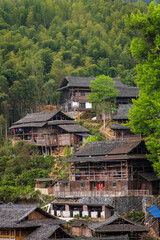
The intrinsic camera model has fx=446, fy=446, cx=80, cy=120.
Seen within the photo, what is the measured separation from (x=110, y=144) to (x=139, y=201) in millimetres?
7254

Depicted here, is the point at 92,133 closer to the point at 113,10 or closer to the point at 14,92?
the point at 14,92

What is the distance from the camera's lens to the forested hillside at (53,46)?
6131cm

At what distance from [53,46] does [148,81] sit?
61.7m

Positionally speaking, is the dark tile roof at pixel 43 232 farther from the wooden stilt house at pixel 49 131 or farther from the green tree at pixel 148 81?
the wooden stilt house at pixel 49 131

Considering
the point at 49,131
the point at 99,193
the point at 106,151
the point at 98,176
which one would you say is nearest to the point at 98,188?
the point at 98,176

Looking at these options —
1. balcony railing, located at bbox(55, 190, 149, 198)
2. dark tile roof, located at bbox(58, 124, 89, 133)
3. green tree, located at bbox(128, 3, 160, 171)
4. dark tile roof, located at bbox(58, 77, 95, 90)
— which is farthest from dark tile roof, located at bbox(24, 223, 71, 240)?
dark tile roof, located at bbox(58, 77, 95, 90)

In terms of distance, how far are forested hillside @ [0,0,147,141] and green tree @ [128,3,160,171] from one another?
A: 27.7 metres

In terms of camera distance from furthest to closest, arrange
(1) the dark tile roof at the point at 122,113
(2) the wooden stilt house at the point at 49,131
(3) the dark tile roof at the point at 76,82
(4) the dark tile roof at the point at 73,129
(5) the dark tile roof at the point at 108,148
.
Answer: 1. (3) the dark tile roof at the point at 76,82
2. (2) the wooden stilt house at the point at 49,131
3. (4) the dark tile roof at the point at 73,129
4. (1) the dark tile roof at the point at 122,113
5. (5) the dark tile roof at the point at 108,148

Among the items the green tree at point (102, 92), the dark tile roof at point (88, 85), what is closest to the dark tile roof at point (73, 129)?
the green tree at point (102, 92)

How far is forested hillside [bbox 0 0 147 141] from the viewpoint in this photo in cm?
6131


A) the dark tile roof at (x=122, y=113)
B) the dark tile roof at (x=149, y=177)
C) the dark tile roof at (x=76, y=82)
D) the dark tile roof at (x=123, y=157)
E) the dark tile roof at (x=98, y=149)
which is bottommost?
the dark tile roof at (x=149, y=177)

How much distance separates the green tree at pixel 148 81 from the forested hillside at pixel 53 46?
1091 inches

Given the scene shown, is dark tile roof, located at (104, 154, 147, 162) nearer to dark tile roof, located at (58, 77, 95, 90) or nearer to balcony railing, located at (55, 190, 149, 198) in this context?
balcony railing, located at (55, 190, 149, 198)

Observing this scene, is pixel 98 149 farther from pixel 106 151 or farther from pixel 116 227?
pixel 116 227
